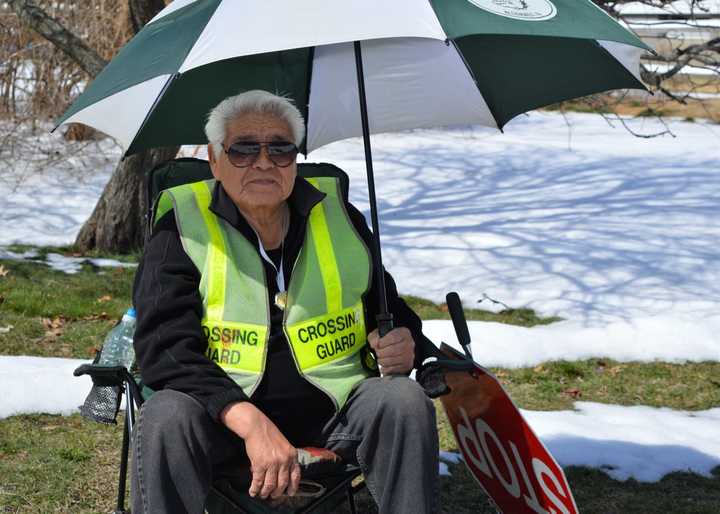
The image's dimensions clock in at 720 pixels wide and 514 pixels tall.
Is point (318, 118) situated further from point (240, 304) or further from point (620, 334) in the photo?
point (620, 334)

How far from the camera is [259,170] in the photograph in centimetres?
327

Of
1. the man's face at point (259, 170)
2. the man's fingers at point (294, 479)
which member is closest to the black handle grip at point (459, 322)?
the man's face at point (259, 170)

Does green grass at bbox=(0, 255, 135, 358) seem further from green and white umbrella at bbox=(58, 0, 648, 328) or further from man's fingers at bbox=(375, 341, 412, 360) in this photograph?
man's fingers at bbox=(375, 341, 412, 360)

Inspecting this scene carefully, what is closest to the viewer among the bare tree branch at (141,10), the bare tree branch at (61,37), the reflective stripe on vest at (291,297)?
the reflective stripe on vest at (291,297)

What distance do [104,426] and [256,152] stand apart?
7.16ft

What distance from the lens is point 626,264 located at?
8734mm

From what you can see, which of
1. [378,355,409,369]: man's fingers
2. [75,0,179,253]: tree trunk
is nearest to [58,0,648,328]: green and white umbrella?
[378,355,409,369]: man's fingers

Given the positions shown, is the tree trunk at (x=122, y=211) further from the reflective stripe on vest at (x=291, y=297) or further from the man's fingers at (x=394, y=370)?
the man's fingers at (x=394, y=370)

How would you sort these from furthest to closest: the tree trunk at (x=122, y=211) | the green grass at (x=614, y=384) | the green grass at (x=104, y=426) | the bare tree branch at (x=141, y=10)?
the tree trunk at (x=122, y=211), the bare tree branch at (x=141, y=10), the green grass at (x=614, y=384), the green grass at (x=104, y=426)

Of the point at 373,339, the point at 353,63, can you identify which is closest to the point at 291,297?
the point at 373,339

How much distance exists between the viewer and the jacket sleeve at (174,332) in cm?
299

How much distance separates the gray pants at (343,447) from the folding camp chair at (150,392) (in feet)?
0.27

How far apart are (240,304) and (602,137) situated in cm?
1248

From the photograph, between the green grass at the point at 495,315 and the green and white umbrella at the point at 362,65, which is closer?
the green and white umbrella at the point at 362,65
